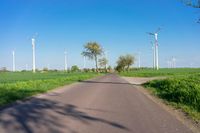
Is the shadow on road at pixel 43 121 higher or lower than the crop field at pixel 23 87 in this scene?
lower

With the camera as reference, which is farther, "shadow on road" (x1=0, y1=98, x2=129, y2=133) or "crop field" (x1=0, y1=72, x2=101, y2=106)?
"crop field" (x1=0, y1=72, x2=101, y2=106)

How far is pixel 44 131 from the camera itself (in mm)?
9000

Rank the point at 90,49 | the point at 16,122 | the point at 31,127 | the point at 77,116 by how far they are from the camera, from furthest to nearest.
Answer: the point at 90,49
the point at 77,116
the point at 16,122
the point at 31,127

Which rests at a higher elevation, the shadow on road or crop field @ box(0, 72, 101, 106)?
crop field @ box(0, 72, 101, 106)

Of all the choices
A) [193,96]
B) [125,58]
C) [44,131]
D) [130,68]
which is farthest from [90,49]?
[44,131]

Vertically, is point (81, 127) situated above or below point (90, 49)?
below

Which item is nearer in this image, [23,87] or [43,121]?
[43,121]

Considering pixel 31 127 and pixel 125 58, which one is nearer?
pixel 31 127

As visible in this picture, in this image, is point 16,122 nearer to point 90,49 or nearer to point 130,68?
point 90,49

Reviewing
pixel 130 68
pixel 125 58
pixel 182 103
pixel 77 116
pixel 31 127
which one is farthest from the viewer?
pixel 130 68

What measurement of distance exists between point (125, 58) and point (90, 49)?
131 feet

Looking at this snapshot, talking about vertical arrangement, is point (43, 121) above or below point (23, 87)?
below

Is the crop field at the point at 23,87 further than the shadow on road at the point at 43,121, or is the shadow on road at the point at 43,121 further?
the crop field at the point at 23,87

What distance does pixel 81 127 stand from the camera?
9664 mm
